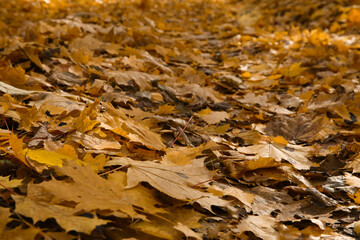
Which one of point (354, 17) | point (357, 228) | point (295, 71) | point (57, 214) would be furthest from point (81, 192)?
point (354, 17)

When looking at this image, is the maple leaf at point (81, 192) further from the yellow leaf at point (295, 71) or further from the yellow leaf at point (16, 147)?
the yellow leaf at point (295, 71)

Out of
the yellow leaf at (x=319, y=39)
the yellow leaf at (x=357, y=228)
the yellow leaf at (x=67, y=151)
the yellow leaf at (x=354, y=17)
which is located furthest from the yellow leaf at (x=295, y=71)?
the yellow leaf at (x=354, y=17)

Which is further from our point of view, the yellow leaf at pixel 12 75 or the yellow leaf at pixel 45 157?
the yellow leaf at pixel 12 75

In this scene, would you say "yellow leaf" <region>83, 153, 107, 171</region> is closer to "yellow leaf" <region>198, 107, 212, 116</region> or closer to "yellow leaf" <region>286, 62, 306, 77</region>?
"yellow leaf" <region>198, 107, 212, 116</region>

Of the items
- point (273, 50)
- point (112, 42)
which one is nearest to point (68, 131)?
point (112, 42)

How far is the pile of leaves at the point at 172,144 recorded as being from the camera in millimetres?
876

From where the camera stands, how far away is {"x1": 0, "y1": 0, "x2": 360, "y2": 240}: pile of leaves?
876 millimetres

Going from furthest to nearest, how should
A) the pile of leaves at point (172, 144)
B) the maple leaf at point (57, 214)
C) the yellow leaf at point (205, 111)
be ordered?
the yellow leaf at point (205, 111), the pile of leaves at point (172, 144), the maple leaf at point (57, 214)

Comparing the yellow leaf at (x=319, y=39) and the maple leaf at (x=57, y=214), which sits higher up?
the maple leaf at (x=57, y=214)

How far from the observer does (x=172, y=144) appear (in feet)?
4.66

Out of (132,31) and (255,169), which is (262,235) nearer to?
(255,169)

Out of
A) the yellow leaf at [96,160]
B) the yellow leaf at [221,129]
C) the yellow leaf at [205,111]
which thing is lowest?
the yellow leaf at [205,111]

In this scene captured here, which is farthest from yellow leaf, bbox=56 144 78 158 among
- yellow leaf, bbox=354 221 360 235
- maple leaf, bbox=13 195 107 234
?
yellow leaf, bbox=354 221 360 235

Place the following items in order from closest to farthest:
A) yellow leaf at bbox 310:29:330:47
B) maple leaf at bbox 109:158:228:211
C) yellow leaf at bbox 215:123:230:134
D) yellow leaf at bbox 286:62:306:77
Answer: maple leaf at bbox 109:158:228:211, yellow leaf at bbox 215:123:230:134, yellow leaf at bbox 286:62:306:77, yellow leaf at bbox 310:29:330:47
